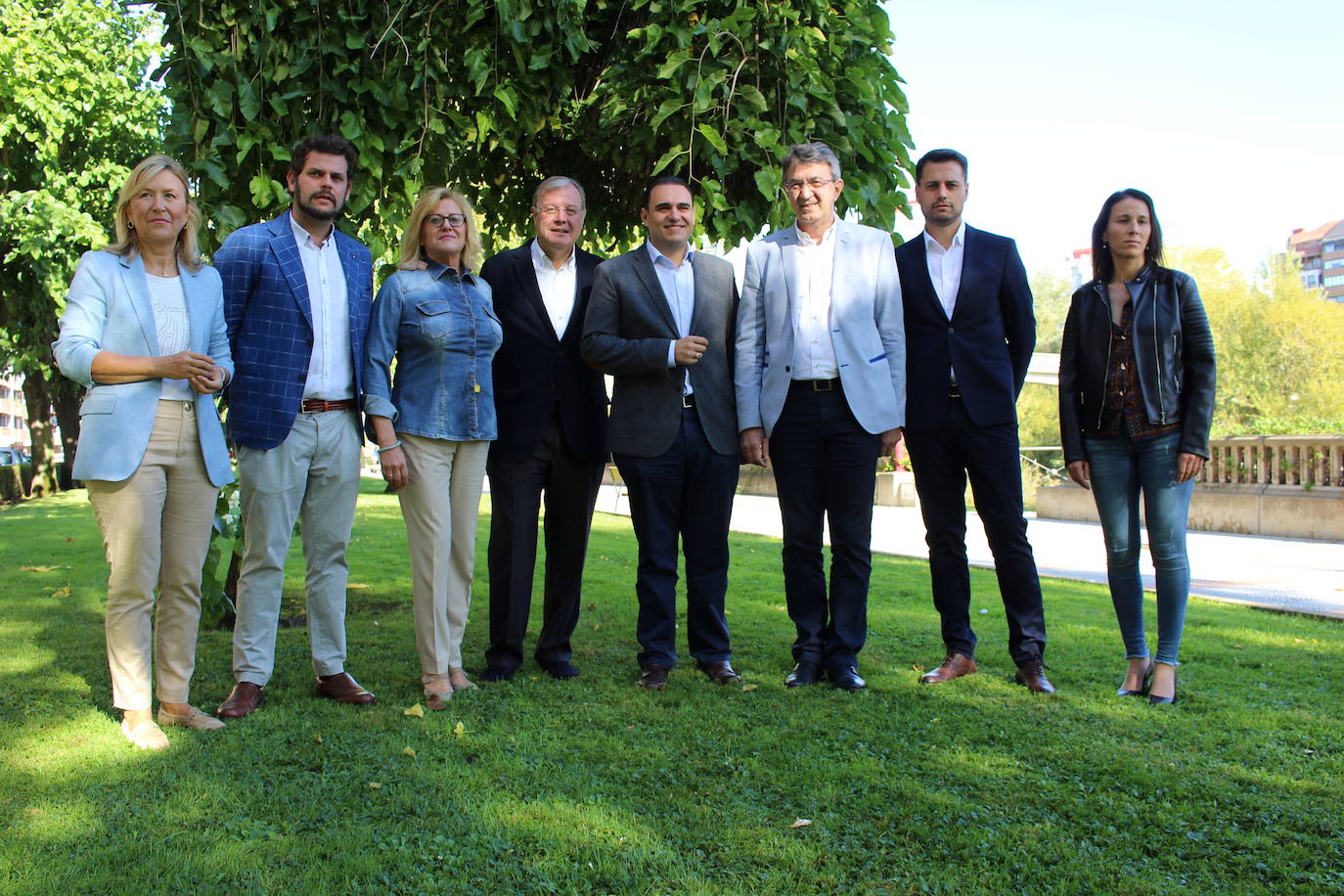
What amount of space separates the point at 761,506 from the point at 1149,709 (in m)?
15.4

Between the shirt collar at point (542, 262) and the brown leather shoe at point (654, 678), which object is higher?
the shirt collar at point (542, 262)

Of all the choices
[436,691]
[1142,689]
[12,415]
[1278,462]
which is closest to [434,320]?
[436,691]

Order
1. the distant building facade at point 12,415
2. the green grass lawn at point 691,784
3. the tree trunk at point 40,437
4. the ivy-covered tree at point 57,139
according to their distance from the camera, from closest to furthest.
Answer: the green grass lawn at point 691,784 → the ivy-covered tree at point 57,139 → the tree trunk at point 40,437 → the distant building facade at point 12,415

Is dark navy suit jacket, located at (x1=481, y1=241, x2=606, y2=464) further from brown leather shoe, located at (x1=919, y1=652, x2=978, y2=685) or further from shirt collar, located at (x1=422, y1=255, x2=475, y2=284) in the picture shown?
brown leather shoe, located at (x1=919, y1=652, x2=978, y2=685)

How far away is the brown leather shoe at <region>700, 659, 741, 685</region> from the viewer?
15.4ft

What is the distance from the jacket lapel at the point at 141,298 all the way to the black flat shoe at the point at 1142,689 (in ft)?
13.3

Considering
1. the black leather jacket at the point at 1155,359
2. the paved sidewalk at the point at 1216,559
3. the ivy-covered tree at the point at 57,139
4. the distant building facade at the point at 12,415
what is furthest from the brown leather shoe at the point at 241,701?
the distant building facade at the point at 12,415

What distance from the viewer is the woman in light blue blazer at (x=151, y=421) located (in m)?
3.65

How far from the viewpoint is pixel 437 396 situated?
14.5ft

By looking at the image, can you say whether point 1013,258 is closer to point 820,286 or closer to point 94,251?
point 820,286

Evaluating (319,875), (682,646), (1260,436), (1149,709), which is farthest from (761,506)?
(319,875)

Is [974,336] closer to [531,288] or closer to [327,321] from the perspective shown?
[531,288]

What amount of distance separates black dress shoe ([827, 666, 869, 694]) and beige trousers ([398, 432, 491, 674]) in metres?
1.64

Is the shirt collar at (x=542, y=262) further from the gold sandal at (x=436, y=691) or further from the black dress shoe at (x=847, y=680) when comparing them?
the black dress shoe at (x=847, y=680)
